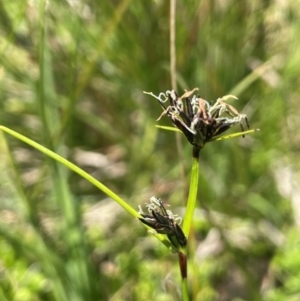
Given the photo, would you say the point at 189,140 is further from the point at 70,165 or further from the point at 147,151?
the point at 147,151

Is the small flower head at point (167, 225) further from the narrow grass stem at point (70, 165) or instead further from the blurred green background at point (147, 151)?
the blurred green background at point (147, 151)

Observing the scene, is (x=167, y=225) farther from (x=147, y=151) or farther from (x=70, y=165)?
(x=147, y=151)

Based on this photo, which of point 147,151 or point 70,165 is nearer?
point 70,165

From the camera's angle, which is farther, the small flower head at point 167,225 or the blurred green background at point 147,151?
the blurred green background at point 147,151

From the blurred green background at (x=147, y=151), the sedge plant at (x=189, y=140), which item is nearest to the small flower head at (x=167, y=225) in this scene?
the sedge plant at (x=189, y=140)

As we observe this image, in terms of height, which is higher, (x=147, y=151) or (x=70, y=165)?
(x=147, y=151)

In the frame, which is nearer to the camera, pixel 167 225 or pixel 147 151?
pixel 167 225

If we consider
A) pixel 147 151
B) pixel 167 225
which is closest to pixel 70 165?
pixel 167 225

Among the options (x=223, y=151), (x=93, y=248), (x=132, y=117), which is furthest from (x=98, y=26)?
(x=93, y=248)

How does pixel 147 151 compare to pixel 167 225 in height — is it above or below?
above
